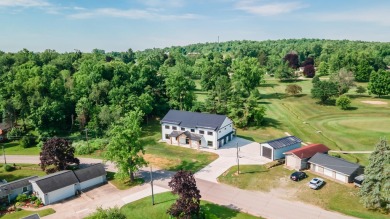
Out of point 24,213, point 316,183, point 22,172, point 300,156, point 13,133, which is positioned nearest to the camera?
point 24,213

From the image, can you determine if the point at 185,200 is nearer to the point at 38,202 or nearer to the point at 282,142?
the point at 38,202

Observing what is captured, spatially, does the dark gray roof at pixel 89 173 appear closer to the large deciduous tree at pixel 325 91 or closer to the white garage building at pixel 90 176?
the white garage building at pixel 90 176

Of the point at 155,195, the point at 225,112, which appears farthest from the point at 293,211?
the point at 225,112

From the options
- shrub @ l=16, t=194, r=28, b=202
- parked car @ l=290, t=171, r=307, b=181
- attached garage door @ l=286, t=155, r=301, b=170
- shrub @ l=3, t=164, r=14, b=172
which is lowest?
shrub @ l=16, t=194, r=28, b=202

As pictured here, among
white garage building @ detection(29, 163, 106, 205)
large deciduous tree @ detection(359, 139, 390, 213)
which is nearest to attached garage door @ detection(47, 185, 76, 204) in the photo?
white garage building @ detection(29, 163, 106, 205)

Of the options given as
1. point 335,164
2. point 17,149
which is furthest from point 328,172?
point 17,149

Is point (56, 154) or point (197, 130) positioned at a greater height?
point (197, 130)

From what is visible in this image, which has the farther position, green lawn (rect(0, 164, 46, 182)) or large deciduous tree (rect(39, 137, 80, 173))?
green lawn (rect(0, 164, 46, 182))

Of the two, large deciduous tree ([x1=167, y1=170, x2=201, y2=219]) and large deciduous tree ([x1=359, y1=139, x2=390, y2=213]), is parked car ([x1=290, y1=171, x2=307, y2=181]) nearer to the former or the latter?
large deciduous tree ([x1=359, y1=139, x2=390, y2=213])
